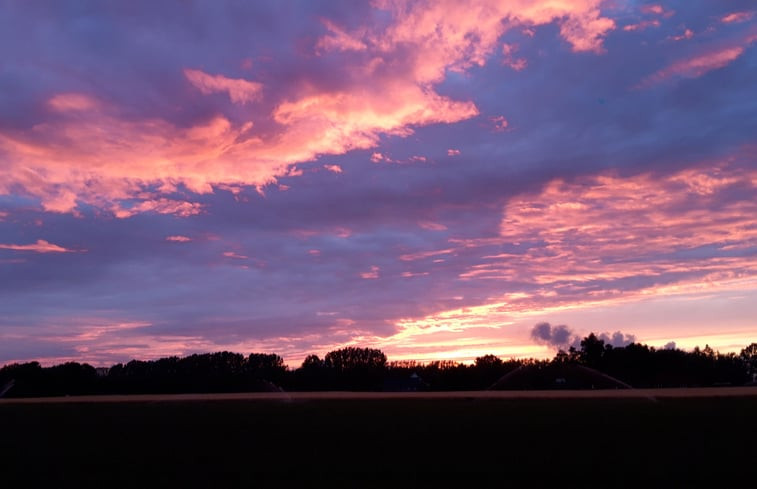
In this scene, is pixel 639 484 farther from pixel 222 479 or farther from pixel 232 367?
pixel 232 367

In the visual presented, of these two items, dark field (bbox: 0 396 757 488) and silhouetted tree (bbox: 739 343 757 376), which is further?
silhouetted tree (bbox: 739 343 757 376)

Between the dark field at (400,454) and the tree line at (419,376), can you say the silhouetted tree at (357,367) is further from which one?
the dark field at (400,454)

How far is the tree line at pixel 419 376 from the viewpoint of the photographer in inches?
5002

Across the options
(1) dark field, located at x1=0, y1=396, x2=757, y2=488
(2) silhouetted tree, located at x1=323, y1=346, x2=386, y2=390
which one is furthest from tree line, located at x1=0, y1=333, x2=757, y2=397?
(1) dark field, located at x1=0, y1=396, x2=757, y2=488

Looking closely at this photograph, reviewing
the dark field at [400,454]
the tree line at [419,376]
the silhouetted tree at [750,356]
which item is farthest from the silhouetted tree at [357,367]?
the dark field at [400,454]

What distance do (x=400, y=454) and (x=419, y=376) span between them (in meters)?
134

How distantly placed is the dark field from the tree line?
85060mm

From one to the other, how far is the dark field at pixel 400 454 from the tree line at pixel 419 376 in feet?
279

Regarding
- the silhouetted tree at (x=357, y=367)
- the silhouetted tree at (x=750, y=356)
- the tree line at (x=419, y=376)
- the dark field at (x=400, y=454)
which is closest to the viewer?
the dark field at (x=400, y=454)

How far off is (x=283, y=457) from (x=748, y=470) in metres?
12.5

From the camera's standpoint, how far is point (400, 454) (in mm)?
22672

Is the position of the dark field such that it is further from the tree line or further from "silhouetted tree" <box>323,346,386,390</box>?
"silhouetted tree" <box>323,346,386,390</box>

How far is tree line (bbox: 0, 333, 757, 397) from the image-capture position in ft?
417

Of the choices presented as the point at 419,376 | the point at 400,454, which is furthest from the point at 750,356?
the point at 400,454
